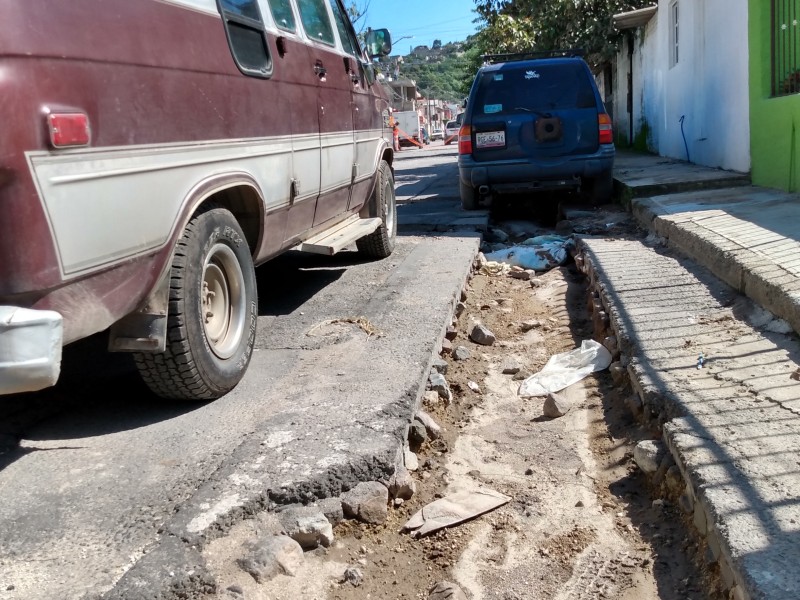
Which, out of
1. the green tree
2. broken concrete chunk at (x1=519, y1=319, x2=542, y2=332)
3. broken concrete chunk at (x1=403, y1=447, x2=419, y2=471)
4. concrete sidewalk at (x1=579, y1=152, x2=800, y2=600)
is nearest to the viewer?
concrete sidewalk at (x1=579, y1=152, x2=800, y2=600)

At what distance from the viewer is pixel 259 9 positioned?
427 cm

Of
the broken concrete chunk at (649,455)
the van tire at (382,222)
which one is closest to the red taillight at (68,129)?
the broken concrete chunk at (649,455)

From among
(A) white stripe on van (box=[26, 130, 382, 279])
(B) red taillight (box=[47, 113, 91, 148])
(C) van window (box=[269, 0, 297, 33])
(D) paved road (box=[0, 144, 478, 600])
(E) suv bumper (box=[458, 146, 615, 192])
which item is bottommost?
(D) paved road (box=[0, 144, 478, 600])

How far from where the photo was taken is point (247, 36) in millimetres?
4035

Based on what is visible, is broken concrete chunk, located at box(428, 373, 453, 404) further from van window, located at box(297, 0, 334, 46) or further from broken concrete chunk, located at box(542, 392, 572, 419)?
van window, located at box(297, 0, 334, 46)

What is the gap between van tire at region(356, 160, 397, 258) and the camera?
6.80 metres

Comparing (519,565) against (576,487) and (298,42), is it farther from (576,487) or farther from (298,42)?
(298,42)

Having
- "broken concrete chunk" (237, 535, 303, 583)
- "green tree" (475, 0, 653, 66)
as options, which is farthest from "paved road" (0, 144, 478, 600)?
"green tree" (475, 0, 653, 66)

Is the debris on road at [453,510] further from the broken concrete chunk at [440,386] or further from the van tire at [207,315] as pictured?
the van tire at [207,315]

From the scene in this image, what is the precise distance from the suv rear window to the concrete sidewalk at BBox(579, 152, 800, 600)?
7.44 feet

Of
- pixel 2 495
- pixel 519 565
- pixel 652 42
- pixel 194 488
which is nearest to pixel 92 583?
pixel 194 488

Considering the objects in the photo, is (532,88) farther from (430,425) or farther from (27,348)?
(27,348)

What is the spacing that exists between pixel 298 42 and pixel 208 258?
1.89 m

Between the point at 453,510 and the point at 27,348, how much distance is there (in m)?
1.63
